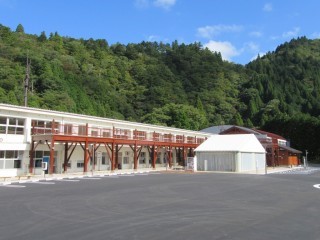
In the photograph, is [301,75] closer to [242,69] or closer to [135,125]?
[242,69]

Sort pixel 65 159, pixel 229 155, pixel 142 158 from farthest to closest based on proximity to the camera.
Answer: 1. pixel 142 158
2. pixel 229 155
3. pixel 65 159

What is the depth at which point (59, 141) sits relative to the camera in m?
25.5

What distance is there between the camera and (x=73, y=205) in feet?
34.6

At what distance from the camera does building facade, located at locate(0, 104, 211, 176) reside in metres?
23.8

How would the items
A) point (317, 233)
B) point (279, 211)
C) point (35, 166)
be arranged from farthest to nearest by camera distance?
1. point (35, 166)
2. point (279, 211)
3. point (317, 233)

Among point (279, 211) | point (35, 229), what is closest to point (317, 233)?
point (279, 211)

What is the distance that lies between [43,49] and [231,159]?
49913 mm

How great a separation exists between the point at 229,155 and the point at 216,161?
62.4 inches

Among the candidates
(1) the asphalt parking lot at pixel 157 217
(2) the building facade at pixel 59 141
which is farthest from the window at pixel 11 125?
(1) the asphalt parking lot at pixel 157 217

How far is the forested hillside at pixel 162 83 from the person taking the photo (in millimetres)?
58969

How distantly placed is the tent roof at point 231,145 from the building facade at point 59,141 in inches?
184

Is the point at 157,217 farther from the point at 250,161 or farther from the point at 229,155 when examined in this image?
the point at 250,161

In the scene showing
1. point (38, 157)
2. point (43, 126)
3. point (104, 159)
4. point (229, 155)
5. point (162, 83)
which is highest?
point (162, 83)

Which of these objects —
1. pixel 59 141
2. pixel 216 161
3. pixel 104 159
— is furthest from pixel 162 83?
pixel 59 141
